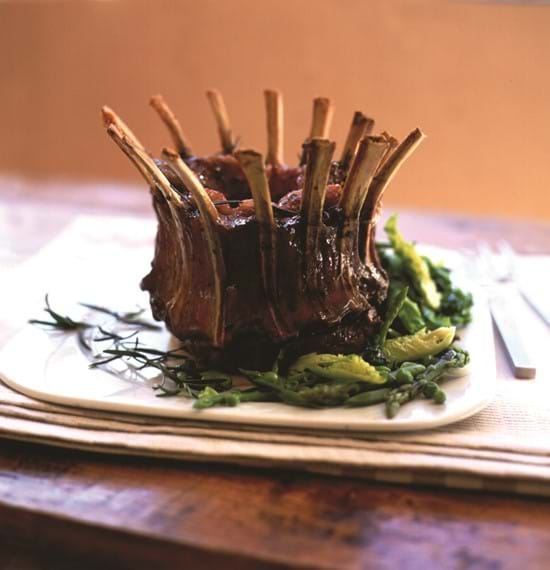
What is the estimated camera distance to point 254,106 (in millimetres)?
3455

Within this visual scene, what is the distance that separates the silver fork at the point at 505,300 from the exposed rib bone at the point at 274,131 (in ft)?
1.83

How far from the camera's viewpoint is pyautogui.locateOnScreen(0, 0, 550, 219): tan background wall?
10.1ft

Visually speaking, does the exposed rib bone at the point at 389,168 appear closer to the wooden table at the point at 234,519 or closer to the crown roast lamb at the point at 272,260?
the crown roast lamb at the point at 272,260

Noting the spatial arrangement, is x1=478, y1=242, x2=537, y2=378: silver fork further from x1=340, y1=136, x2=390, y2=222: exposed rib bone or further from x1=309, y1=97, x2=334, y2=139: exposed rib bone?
x1=309, y1=97, x2=334, y2=139: exposed rib bone

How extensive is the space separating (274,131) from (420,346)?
62cm

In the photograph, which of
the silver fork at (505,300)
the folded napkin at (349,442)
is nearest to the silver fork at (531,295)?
the silver fork at (505,300)

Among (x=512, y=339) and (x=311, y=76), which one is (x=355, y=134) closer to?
(x=512, y=339)

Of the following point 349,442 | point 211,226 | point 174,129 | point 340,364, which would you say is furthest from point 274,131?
point 349,442

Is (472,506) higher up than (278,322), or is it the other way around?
(278,322)

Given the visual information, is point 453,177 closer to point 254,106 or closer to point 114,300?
point 254,106

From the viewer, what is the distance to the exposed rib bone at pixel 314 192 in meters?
1.11

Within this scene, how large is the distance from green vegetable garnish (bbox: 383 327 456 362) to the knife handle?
0.45ft

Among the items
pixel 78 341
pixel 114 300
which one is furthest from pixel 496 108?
pixel 78 341

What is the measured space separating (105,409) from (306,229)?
42 centimetres
